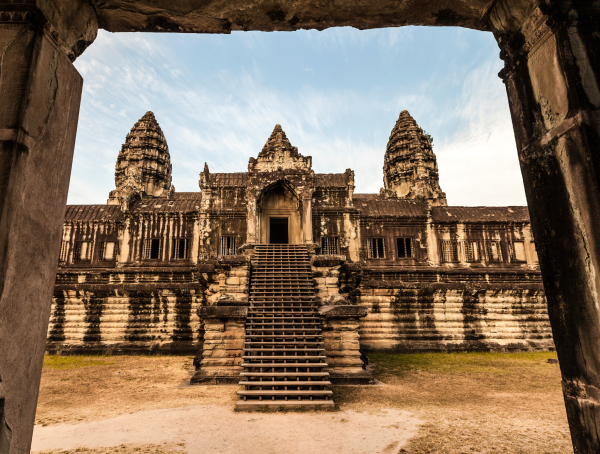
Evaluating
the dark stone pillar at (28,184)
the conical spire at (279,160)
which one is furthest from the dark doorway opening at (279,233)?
the dark stone pillar at (28,184)

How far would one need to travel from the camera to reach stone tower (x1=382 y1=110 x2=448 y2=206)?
105ft

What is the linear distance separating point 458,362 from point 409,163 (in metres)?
23.9

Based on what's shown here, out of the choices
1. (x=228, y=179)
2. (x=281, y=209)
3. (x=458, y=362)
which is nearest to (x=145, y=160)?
(x=228, y=179)

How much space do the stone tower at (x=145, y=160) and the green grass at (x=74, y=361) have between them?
70.6ft

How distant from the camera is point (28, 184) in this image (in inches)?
75.9

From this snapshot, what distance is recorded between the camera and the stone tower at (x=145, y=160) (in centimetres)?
3312

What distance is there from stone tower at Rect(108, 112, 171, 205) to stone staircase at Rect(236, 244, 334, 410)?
25.8 m

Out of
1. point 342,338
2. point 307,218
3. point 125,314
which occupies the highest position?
point 307,218

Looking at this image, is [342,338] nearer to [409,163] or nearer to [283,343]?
[283,343]

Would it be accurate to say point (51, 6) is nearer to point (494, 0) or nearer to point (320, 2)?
point (320, 2)

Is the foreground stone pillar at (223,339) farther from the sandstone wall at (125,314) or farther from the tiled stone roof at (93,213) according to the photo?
the tiled stone roof at (93,213)

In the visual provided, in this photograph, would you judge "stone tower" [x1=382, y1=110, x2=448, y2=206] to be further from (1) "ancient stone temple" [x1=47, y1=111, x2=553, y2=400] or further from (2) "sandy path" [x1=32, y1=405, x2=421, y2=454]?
(2) "sandy path" [x1=32, y1=405, x2=421, y2=454]

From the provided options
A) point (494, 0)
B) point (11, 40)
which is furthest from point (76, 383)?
point (494, 0)

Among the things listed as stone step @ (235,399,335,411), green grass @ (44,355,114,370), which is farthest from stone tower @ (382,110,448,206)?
stone step @ (235,399,335,411)
